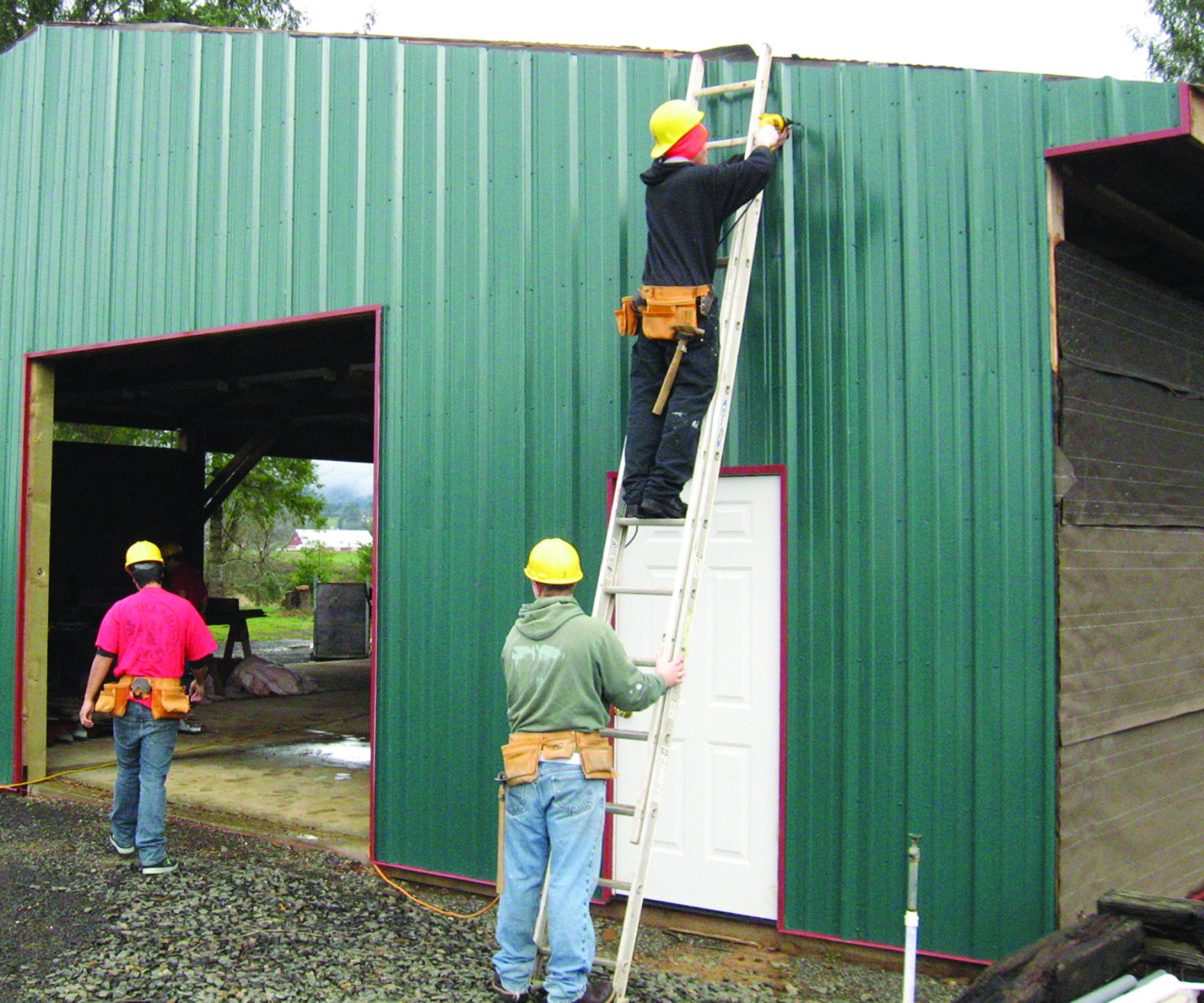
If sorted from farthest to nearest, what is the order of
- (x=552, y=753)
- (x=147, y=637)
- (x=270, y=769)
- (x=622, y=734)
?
(x=270, y=769)
(x=147, y=637)
(x=622, y=734)
(x=552, y=753)

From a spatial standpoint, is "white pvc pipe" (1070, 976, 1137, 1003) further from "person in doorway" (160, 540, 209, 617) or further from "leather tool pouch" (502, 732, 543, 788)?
"person in doorway" (160, 540, 209, 617)

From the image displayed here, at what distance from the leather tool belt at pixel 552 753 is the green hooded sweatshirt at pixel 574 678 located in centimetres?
3

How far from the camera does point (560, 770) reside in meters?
4.07

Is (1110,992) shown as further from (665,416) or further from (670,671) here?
(665,416)

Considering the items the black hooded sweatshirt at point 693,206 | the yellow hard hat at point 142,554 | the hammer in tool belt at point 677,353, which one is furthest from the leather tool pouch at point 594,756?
the yellow hard hat at point 142,554

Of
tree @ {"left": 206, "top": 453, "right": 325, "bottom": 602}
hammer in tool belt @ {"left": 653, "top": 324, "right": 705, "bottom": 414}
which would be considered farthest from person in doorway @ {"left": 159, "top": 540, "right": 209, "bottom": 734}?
tree @ {"left": 206, "top": 453, "right": 325, "bottom": 602}

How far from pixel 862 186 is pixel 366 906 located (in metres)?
4.44

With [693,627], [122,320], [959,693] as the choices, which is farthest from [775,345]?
[122,320]

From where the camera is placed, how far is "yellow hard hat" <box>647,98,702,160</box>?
4652 millimetres

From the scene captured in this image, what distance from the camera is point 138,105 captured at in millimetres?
7480

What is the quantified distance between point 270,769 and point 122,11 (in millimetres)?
18499

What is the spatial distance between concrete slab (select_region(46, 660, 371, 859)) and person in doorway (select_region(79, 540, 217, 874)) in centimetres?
83

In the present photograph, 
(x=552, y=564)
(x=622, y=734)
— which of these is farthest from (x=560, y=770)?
(x=552, y=564)

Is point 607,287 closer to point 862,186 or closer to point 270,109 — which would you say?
point 862,186
